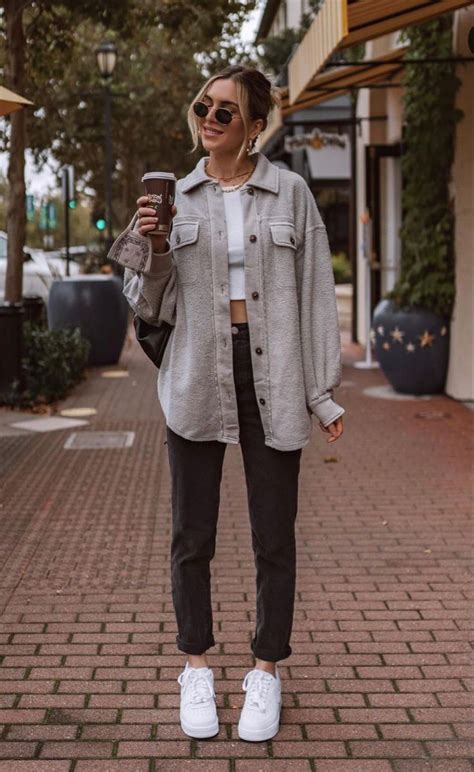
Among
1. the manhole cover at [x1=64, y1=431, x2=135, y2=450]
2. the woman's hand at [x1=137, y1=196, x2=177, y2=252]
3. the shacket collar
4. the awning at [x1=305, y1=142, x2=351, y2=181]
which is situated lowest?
the manhole cover at [x1=64, y1=431, x2=135, y2=450]

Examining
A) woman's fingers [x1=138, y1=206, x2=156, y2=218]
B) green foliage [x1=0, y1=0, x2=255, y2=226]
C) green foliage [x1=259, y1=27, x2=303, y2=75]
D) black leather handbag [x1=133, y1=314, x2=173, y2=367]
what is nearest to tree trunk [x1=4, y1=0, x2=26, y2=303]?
green foliage [x1=0, y1=0, x2=255, y2=226]

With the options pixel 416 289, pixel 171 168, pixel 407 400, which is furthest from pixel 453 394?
pixel 171 168

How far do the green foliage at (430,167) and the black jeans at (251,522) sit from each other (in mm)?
7417

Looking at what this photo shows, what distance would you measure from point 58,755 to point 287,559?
910mm

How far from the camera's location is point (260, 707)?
11.0 feet

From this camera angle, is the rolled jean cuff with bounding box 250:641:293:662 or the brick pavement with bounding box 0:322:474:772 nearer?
the brick pavement with bounding box 0:322:474:772

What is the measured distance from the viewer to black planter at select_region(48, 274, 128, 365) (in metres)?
13.5

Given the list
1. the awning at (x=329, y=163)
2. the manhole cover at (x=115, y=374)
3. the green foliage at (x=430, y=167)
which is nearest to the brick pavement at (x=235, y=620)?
the green foliage at (x=430, y=167)

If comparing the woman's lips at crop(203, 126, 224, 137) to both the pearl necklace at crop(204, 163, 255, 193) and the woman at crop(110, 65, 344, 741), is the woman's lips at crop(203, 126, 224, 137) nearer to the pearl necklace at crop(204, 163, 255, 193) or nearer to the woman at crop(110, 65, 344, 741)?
the woman at crop(110, 65, 344, 741)

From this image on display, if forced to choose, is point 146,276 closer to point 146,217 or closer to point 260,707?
point 146,217

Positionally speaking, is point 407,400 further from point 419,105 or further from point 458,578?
point 458,578

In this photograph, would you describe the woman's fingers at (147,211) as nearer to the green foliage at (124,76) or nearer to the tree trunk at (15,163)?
the tree trunk at (15,163)

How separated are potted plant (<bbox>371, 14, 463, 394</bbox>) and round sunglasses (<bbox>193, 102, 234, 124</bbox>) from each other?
24.4 ft

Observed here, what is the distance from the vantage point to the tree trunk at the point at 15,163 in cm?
1076
